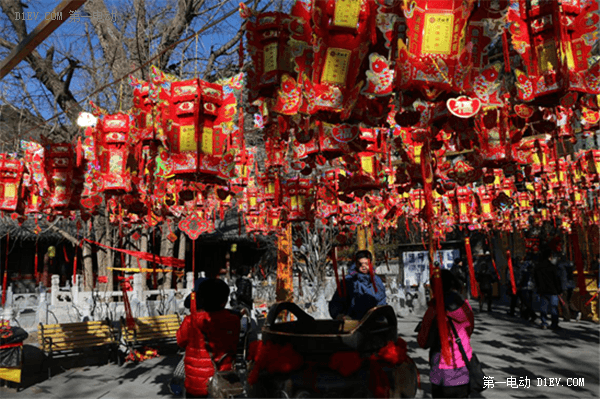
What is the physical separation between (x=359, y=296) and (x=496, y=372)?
2.74m

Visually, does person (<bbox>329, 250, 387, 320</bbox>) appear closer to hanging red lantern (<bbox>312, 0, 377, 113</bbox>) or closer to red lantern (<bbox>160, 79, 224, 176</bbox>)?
red lantern (<bbox>160, 79, 224, 176</bbox>)

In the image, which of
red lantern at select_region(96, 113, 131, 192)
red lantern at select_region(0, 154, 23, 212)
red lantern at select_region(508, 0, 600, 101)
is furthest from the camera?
red lantern at select_region(0, 154, 23, 212)

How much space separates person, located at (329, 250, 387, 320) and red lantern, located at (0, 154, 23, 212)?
476 centimetres

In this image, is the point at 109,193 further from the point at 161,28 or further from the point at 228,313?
the point at 161,28

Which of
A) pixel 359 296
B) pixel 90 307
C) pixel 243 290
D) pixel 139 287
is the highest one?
pixel 359 296

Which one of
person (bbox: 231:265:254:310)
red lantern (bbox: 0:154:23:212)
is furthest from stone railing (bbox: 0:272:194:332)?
red lantern (bbox: 0:154:23:212)

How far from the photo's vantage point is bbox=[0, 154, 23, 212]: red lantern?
6.23m

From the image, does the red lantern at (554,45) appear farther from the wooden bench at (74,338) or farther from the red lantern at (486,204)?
the wooden bench at (74,338)

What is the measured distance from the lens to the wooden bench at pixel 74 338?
24.5 feet

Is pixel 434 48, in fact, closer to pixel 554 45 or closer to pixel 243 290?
pixel 554 45

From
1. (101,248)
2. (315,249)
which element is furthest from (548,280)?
(101,248)

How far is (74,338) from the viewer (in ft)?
25.7

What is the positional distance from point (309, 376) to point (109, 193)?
3.94 meters

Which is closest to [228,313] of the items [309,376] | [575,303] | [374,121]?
[309,376]
